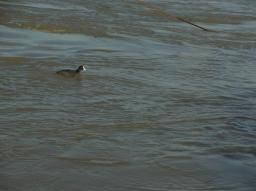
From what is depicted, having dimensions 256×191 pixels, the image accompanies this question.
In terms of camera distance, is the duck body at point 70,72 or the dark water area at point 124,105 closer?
the dark water area at point 124,105

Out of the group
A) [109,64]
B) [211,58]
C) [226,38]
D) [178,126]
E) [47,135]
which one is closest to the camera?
[47,135]

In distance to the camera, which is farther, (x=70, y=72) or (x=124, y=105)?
(x=70, y=72)

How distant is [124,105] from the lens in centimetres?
732

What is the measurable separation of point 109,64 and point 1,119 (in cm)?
300

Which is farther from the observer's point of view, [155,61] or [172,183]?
[155,61]

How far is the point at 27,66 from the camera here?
8.83m

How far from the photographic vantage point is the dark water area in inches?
209

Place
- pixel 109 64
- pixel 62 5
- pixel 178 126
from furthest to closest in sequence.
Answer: pixel 62 5 < pixel 109 64 < pixel 178 126

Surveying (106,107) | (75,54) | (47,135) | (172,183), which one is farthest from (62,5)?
(172,183)

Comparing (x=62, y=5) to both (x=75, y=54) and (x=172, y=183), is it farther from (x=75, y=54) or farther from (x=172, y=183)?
(x=172, y=183)

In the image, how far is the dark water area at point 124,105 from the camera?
17.4 feet

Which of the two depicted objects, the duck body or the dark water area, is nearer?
the dark water area

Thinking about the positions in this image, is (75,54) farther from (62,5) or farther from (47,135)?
(62,5)

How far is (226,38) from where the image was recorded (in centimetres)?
1223
